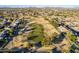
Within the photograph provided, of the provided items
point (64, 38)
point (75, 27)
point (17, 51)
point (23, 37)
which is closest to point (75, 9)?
point (75, 27)

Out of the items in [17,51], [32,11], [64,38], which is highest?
[32,11]

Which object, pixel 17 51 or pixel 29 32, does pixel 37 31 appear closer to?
pixel 29 32

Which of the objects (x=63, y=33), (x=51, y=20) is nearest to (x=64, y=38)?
(x=63, y=33)

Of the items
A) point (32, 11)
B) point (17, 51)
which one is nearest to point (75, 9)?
point (32, 11)

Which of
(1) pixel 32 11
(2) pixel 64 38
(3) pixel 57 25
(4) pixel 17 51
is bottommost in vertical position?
(4) pixel 17 51

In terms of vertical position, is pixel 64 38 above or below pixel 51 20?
below

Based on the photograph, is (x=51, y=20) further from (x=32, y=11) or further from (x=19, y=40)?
(x=19, y=40)
